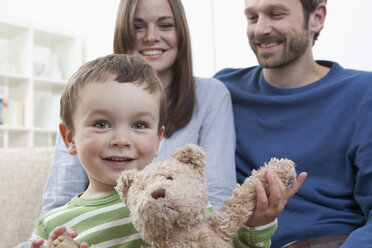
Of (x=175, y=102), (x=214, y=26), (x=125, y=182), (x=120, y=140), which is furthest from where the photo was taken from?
(x=214, y=26)

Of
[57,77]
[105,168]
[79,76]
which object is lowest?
[57,77]

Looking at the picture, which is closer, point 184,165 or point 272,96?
point 184,165

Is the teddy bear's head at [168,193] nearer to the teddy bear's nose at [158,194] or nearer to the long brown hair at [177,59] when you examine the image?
the teddy bear's nose at [158,194]

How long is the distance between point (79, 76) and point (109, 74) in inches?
3.2

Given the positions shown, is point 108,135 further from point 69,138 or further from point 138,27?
point 138,27

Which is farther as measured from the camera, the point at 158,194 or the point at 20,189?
the point at 20,189

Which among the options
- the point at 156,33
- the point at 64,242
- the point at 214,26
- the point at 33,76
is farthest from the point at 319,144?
the point at 33,76

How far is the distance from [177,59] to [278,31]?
0.38 meters

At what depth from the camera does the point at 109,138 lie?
87 centimetres

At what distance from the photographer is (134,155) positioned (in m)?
0.88

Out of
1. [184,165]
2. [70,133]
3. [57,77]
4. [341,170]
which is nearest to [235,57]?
[57,77]

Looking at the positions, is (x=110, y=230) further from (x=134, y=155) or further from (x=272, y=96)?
(x=272, y=96)

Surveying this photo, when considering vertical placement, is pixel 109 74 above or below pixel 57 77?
above

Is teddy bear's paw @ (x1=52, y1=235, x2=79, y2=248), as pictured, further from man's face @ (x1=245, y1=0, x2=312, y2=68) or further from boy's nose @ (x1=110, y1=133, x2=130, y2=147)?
man's face @ (x1=245, y1=0, x2=312, y2=68)
